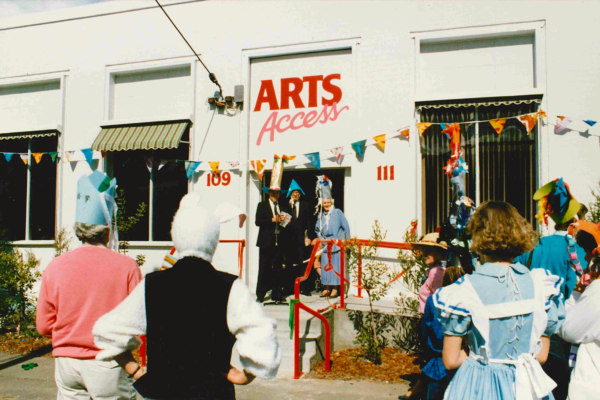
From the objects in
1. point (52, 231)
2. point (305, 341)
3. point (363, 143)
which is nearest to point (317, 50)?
point (363, 143)

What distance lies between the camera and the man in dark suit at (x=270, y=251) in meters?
7.65

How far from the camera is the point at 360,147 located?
26.7ft

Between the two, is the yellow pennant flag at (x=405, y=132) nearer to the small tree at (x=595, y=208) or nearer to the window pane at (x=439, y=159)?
the window pane at (x=439, y=159)

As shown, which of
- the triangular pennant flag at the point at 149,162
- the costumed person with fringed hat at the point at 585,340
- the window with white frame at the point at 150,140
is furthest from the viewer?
the triangular pennant flag at the point at 149,162

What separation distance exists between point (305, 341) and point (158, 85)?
605 cm

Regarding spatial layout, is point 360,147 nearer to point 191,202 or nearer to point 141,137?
point 141,137

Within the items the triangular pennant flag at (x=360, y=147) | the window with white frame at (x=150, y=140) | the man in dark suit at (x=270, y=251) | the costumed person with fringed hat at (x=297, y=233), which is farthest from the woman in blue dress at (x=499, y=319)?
A: the window with white frame at (x=150, y=140)

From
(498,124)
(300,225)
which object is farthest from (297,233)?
(498,124)

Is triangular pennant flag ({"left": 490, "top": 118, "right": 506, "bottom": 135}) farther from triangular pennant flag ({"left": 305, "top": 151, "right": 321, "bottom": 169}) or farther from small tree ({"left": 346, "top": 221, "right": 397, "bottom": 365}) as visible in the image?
triangular pennant flag ({"left": 305, "top": 151, "right": 321, "bottom": 169})

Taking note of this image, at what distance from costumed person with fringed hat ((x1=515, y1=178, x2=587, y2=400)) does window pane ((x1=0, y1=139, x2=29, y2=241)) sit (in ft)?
33.3

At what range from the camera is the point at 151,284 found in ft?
7.09

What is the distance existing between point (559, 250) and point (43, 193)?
32.5 ft

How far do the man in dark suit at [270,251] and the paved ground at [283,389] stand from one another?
1.94m

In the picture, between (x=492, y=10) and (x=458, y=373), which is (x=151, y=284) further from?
(x=492, y=10)
